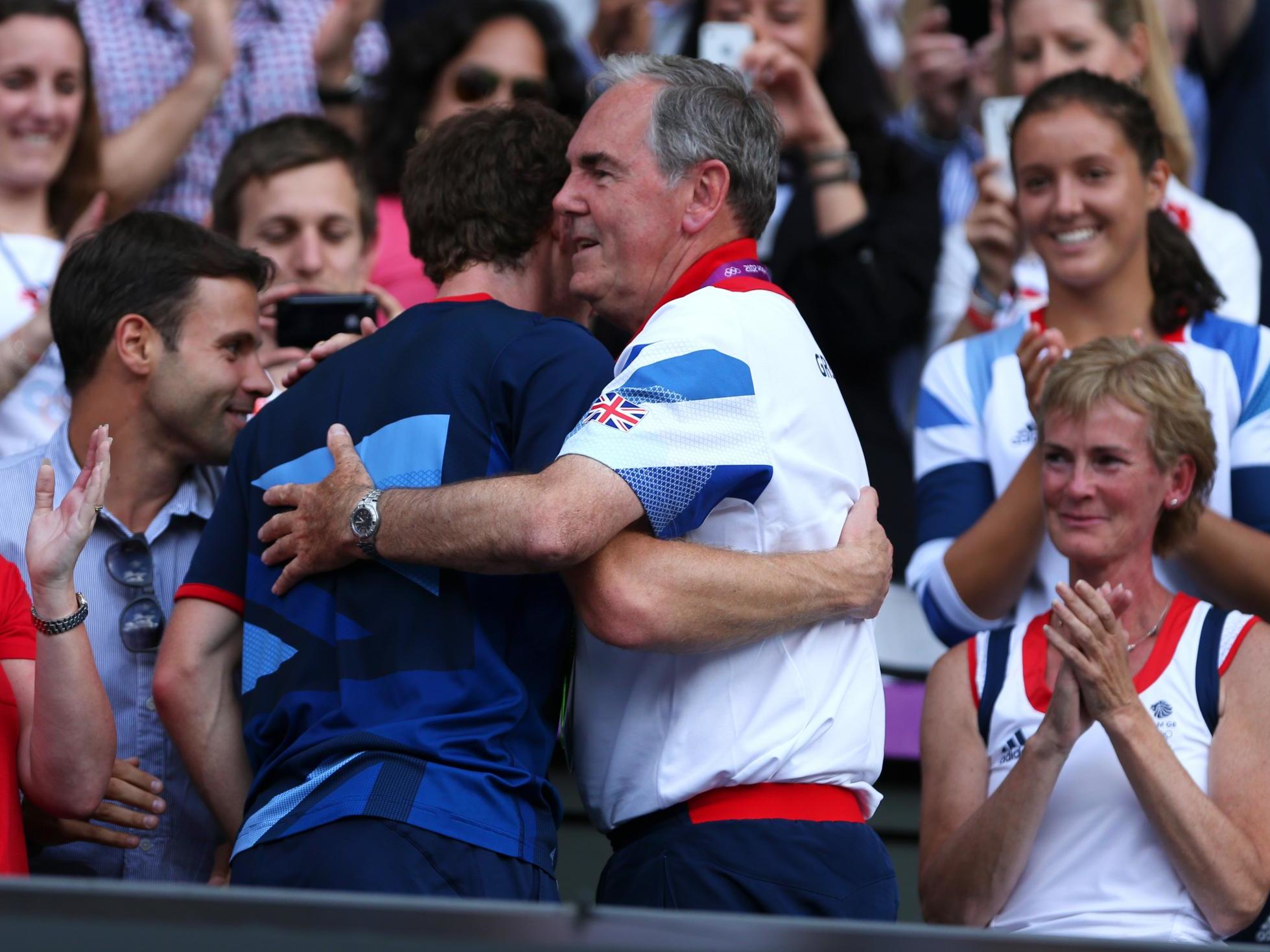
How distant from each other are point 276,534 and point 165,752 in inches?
28.2

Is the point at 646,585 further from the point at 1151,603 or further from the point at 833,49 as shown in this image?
the point at 833,49

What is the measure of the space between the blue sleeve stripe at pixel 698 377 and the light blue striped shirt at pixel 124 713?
1.22 m

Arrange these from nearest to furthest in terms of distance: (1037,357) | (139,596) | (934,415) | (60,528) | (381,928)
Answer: (381,928)
(60,528)
(139,596)
(1037,357)
(934,415)

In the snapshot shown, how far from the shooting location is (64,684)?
109 inches

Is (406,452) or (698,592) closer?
(698,592)

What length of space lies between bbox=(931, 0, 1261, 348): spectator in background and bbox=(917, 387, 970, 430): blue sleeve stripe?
17.3 inches

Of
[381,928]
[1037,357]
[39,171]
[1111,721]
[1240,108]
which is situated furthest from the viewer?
[1240,108]

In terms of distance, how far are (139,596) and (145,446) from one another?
302 millimetres

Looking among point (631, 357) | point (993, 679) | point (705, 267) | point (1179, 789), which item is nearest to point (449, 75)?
point (705, 267)

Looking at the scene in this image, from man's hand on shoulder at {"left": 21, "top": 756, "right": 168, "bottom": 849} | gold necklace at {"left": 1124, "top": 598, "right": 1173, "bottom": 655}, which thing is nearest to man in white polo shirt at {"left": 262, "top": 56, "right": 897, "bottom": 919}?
man's hand on shoulder at {"left": 21, "top": 756, "right": 168, "bottom": 849}

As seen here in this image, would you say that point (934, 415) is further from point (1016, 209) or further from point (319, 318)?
point (319, 318)

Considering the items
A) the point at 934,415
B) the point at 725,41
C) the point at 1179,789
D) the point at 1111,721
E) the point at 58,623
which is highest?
the point at 725,41

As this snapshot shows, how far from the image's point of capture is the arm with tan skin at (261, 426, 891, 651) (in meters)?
2.48

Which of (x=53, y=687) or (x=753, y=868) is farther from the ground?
(x=53, y=687)
